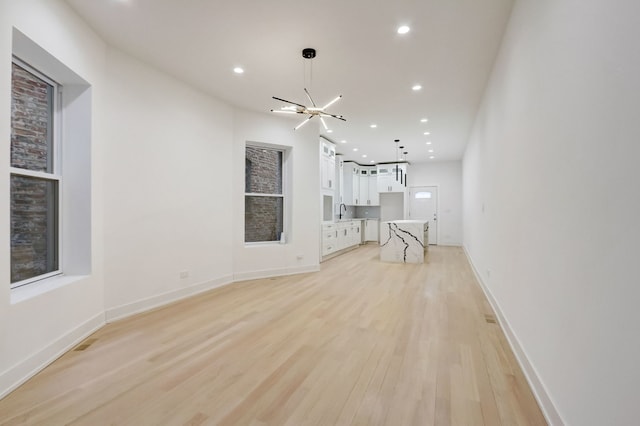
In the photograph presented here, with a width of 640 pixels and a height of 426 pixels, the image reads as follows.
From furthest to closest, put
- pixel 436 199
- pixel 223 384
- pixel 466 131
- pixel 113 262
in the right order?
pixel 436 199 → pixel 466 131 → pixel 113 262 → pixel 223 384

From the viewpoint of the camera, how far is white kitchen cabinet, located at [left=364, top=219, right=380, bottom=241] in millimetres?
10836

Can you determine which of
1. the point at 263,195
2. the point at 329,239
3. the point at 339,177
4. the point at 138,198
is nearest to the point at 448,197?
the point at 339,177

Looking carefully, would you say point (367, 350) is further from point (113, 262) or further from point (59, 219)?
point (59, 219)

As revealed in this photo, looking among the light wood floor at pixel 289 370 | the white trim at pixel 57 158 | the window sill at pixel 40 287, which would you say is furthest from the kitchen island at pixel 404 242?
the white trim at pixel 57 158

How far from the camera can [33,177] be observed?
2.53 m

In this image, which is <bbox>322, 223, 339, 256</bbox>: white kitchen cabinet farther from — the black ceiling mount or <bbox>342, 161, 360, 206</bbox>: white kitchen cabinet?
the black ceiling mount

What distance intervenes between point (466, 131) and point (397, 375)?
19.3 ft

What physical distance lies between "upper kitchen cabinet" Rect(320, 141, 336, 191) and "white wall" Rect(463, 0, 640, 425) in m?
4.57

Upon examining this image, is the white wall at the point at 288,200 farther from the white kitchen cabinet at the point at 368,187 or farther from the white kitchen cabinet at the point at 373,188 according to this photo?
the white kitchen cabinet at the point at 373,188

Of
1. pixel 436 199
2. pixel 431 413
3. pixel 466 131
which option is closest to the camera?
pixel 431 413

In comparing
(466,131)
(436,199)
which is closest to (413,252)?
(466,131)

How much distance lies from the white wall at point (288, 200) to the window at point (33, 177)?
95.7 inches

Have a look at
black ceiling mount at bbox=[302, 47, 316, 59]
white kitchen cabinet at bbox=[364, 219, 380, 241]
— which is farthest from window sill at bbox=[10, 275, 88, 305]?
white kitchen cabinet at bbox=[364, 219, 380, 241]

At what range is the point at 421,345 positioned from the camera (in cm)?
265
